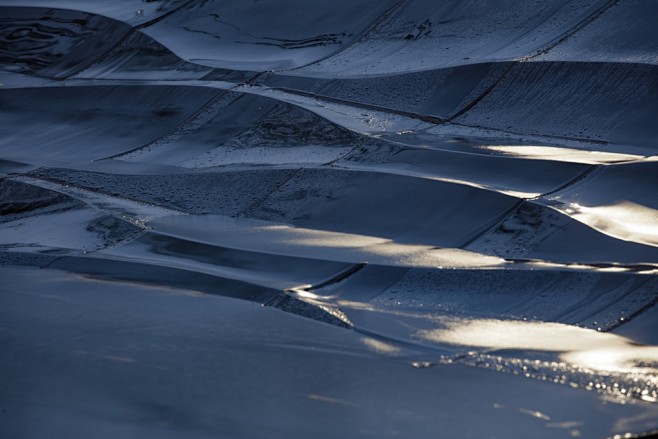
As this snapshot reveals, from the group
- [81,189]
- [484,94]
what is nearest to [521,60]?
[484,94]

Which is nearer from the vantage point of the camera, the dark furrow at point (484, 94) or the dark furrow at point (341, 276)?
the dark furrow at point (341, 276)

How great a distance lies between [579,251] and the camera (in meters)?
2.39

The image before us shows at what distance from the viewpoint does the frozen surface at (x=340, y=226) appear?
6.00 feet

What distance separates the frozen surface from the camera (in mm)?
1828

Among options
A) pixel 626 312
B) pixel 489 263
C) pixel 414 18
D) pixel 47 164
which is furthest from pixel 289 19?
pixel 626 312

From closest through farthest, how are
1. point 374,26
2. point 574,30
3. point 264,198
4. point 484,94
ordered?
point 264,198 < point 484,94 < point 574,30 < point 374,26

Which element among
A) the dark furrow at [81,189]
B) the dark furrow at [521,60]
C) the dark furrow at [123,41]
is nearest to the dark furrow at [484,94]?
the dark furrow at [521,60]

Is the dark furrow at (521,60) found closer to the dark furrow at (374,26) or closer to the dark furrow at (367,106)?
the dark furrow at (367,106)

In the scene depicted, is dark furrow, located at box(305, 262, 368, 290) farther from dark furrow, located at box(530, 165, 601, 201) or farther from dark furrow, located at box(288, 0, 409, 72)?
dark furrow, located at box(288, 0, 409, 72)

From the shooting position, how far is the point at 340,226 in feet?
9.16

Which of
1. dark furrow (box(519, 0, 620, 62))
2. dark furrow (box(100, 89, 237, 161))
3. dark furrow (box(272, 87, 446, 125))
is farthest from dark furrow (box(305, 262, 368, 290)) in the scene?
dark furrow (box(100, 89, 237, 161))

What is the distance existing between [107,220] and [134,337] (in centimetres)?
85

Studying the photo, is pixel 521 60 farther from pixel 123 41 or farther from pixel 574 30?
pixel 123 41

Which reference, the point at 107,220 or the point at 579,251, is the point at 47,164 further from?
the point at 579,251
